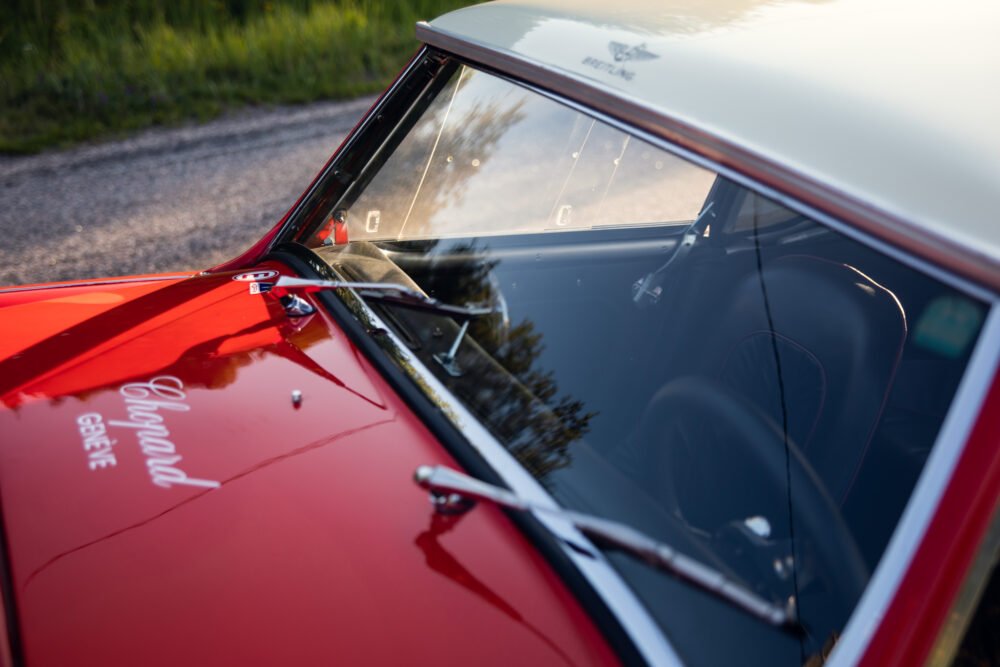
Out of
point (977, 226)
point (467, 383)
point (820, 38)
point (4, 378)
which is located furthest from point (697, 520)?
point (4, 378)

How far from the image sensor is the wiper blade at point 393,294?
1729 mm

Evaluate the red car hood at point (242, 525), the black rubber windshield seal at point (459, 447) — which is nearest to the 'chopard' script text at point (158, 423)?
the red car hood at point (242, 525)

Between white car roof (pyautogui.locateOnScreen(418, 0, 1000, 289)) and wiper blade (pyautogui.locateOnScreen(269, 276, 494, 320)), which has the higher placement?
white car roof (pyautogui.locateOnScreen(418, 0, 1000, 289))

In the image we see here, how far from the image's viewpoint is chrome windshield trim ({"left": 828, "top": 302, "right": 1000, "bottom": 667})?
41.6 inches

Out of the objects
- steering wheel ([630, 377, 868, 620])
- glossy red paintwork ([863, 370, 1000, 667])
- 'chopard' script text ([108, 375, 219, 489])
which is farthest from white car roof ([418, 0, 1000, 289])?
'chopard' script text ([108, 375, 219, 489])

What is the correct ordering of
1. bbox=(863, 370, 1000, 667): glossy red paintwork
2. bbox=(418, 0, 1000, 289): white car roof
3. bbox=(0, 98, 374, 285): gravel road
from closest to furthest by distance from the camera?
bbox=(863, 370, 1000, 667): glossy red paintwork
bbox=(418, 0, 1000, 289): white car roof
bbox=(0, 98, 374, 285): gravel road

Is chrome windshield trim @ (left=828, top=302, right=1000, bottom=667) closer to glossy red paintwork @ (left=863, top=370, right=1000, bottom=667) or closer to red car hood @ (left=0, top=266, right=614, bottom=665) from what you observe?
glossy red paintwork @ (left=863, top=370, right=1000, bottom=667)

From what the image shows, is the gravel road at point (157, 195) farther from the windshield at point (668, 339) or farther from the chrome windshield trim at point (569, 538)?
the chrome windshield trim at point (569, 538)

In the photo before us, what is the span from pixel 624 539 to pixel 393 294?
756mm

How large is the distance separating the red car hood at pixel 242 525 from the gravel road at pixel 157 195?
3134mm

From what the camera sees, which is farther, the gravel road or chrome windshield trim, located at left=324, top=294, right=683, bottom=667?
the gravel road

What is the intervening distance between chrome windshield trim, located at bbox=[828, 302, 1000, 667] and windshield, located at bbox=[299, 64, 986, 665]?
0.06 m

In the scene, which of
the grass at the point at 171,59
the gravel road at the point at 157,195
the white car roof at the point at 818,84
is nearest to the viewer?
the white car roof at the point at 818,84

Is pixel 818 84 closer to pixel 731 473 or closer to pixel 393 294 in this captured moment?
pixel 731 473
